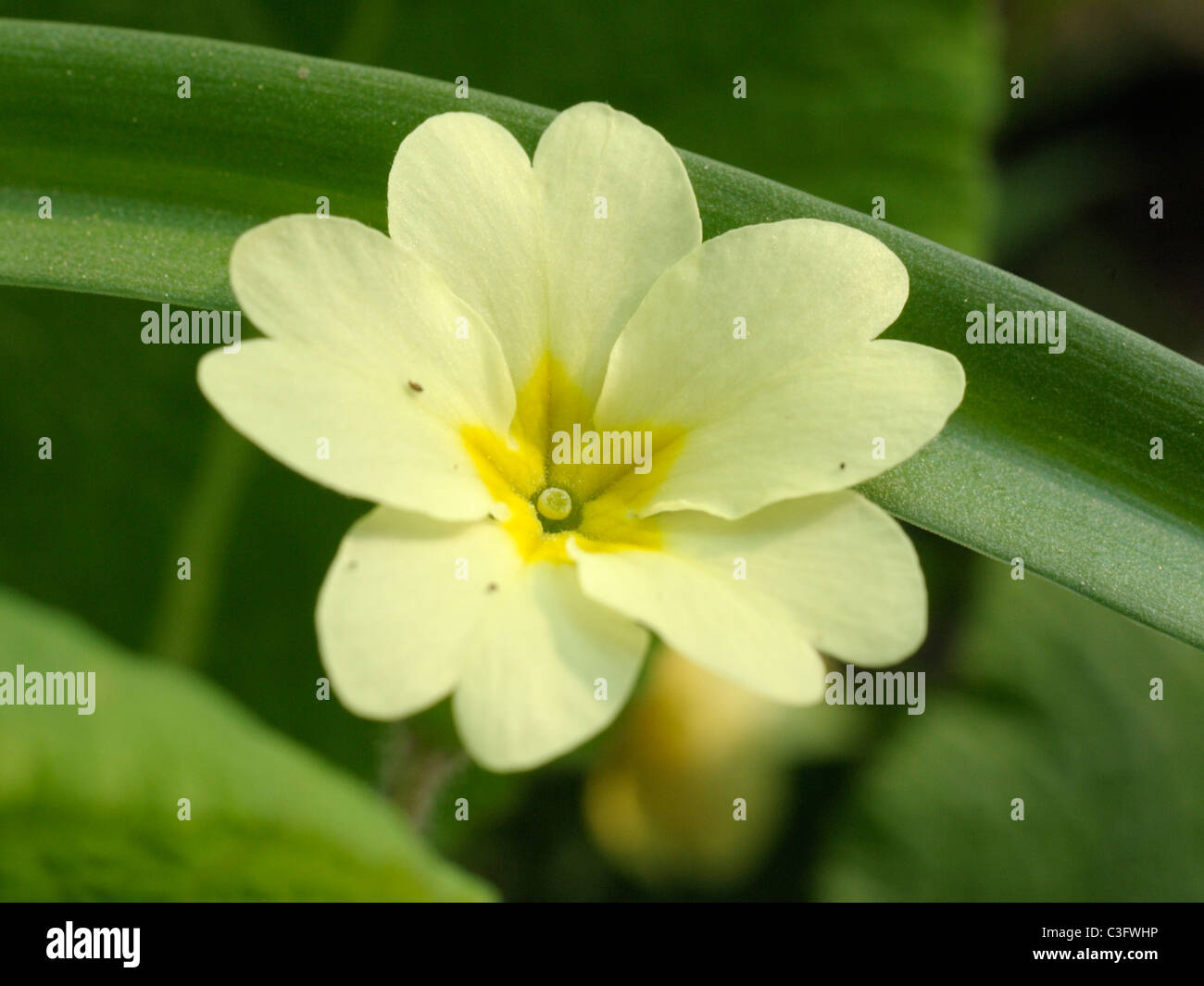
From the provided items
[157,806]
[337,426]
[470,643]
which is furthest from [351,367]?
[157,806]

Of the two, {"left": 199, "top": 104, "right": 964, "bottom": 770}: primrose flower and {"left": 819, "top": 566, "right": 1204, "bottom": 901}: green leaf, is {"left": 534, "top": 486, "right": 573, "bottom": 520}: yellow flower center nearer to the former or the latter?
{"left": 199, "top": 104, "right": 964, "bottom": 770}: primrose flower

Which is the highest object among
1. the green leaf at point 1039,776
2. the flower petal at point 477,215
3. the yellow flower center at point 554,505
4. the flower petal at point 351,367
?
the flower petal at point 477,215

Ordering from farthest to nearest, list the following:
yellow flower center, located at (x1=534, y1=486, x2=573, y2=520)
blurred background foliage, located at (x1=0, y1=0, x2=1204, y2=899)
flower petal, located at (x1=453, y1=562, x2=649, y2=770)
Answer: blurred background foliage, located at (x1=0, y1=0, x2=1204, y2=899) → yellow flower center, located at (x1=534, y1=486, x2=573, y2=520) → flower petal, located at (x1=453, y1=562, x2=649, y2=770)

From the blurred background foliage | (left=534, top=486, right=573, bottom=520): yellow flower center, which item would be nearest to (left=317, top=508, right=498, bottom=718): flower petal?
(left=534, top=486, right=573, bottom=520): yellow flower center

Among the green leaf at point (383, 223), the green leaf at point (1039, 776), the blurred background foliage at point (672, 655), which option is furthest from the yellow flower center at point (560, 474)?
the green leaf at point (1039, 776)

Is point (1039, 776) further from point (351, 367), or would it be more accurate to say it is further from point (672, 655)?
point (351, 367)

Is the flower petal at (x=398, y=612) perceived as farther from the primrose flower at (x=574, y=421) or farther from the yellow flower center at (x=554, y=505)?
the yellow flower center at (x=554, y=505)

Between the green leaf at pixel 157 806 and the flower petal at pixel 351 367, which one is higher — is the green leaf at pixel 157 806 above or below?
below
